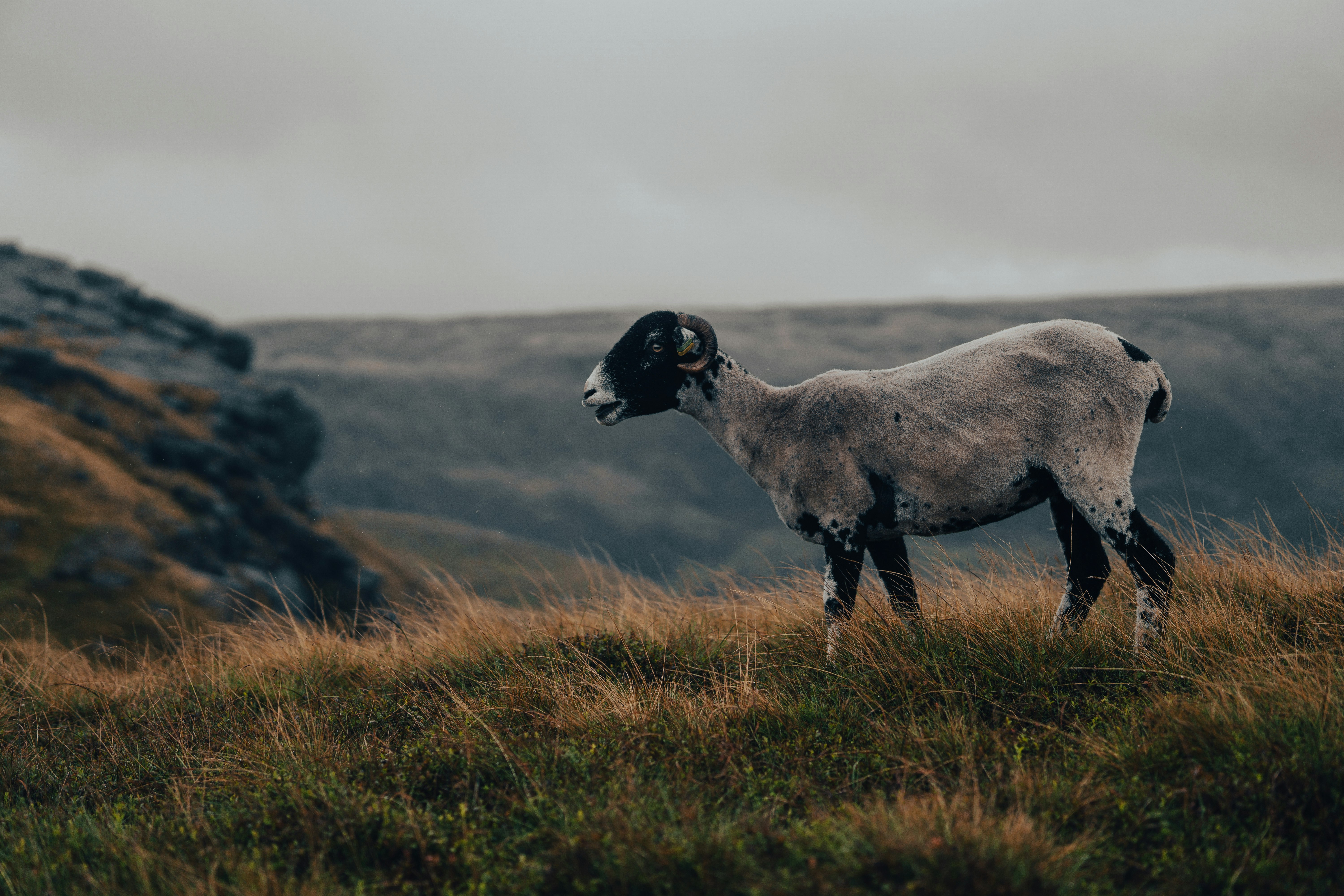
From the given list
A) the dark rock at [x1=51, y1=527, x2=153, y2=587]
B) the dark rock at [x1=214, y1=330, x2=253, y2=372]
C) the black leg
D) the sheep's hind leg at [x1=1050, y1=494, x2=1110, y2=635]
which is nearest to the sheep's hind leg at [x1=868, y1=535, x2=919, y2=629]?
the black leg

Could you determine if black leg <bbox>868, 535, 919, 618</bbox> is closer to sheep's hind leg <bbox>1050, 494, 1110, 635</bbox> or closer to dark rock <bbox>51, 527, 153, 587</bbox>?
sheep's hind leg <bbox>1050, 494, 1110, 635</bbox>

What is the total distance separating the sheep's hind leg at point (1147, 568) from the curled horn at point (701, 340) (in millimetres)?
2700

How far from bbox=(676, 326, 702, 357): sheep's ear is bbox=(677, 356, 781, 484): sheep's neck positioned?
9.1 inches

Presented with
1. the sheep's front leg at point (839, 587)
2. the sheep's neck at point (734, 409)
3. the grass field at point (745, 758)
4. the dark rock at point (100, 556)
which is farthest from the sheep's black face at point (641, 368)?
the dark rock at point (100, 556)

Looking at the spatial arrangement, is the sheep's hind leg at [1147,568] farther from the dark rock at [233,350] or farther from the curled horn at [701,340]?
the dark rock at [233,350]

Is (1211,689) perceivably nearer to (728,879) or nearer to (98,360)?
(728,879)

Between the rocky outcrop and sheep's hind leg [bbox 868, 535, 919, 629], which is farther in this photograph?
the rocky outcrop

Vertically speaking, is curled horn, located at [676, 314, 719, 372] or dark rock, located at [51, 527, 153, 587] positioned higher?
curled horn, located at [676, 314, 719, 372]

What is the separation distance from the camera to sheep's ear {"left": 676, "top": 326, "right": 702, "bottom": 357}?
539 cm

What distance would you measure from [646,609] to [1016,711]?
125 inches

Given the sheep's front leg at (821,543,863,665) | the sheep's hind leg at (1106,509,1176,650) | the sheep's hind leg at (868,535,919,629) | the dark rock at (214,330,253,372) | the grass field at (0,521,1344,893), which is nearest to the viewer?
the grass field at (0,521,1344,893)

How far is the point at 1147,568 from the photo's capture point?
476cm

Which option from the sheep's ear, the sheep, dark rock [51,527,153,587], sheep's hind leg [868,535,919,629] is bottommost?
dark rock [51,527,153,587]

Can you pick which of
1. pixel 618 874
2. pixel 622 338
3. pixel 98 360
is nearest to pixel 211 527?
pixel 98 360
